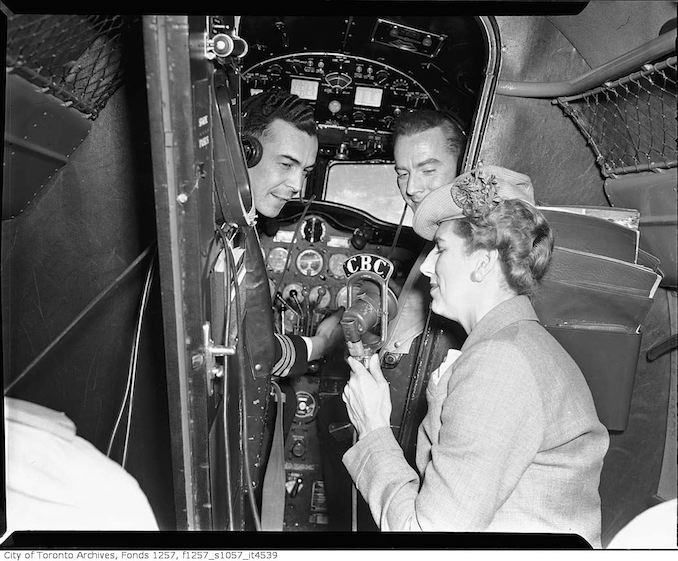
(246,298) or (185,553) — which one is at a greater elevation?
(246,298)

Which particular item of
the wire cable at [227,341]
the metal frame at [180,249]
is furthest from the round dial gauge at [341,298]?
the metal frame at [180,249]


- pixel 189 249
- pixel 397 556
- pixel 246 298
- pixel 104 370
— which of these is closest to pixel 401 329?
pixel 246 298

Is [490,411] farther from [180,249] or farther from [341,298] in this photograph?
[341,298]

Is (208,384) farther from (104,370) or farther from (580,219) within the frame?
(580,219)

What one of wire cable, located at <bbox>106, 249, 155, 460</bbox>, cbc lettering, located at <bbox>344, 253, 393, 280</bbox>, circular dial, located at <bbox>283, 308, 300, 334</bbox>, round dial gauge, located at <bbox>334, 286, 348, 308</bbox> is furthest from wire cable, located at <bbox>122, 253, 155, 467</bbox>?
cbc lettering, located at <bbox>344, 253, 393, 280</bbox>

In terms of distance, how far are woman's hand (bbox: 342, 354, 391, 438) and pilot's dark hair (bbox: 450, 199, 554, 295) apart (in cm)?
40

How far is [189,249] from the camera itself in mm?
953

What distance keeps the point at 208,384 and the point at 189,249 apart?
11.7 inches

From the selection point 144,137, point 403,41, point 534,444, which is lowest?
point 534,444

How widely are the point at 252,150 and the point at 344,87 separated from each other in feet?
1.77

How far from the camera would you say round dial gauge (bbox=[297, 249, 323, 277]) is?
258cm

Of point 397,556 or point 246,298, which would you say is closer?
point 397,556

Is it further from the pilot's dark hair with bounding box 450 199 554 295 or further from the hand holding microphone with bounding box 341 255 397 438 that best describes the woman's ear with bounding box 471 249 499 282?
the hand holding microphone with bounding box 341 255 397 438

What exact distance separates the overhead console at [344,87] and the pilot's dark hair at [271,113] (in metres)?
0.10
